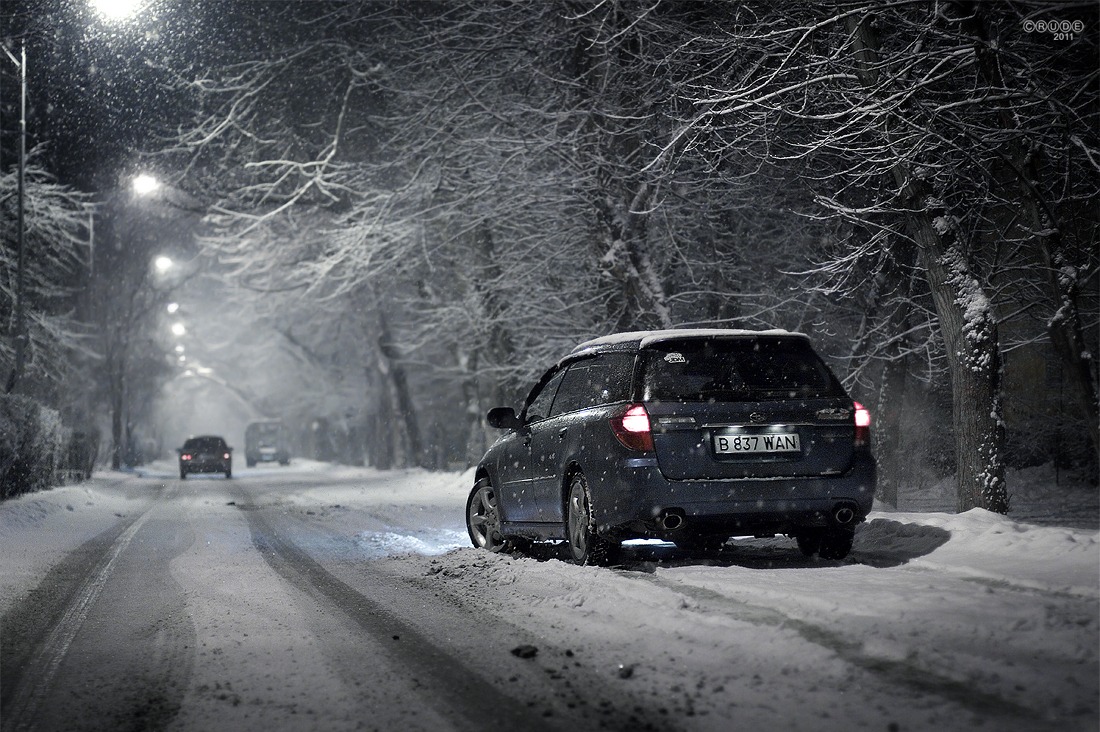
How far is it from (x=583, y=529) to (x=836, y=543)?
199 centimetres

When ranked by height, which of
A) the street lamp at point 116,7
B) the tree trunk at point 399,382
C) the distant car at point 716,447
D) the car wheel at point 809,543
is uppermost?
the street lamp at point 116,7

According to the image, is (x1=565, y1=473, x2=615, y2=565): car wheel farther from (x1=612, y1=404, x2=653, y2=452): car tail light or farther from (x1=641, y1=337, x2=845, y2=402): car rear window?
(x1=641, y1=337, x2=845, y2=402): car rear window

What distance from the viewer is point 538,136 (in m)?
17.8

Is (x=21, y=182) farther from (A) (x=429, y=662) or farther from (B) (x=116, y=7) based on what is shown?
(A) (x=429, y=662)

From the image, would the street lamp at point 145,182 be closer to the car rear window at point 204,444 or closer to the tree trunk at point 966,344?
the tree trunk at point 966,344

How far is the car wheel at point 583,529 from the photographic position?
8586 millimetres

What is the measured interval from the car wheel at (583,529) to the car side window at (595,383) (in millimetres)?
671

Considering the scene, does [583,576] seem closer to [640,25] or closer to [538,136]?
[640,25]

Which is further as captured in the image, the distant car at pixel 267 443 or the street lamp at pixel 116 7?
the distant car at pixel 267 443

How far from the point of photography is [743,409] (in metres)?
8.11

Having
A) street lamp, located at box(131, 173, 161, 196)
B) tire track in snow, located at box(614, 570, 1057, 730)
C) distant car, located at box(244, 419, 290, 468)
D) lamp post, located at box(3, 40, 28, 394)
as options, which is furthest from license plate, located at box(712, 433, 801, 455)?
distant car, located at box(244, 419, 290, 468)

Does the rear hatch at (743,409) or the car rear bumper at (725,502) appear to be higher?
the rear hatch at (743,409)

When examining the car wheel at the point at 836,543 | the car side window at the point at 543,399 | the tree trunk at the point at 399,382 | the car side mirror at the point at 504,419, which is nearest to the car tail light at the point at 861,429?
the car wheel at the point at 836,543

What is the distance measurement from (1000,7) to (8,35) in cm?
1856
